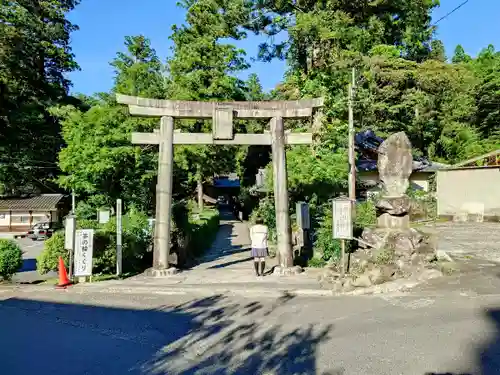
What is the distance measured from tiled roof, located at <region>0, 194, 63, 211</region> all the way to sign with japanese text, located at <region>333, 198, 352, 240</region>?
33696mm

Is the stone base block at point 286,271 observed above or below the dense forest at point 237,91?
below

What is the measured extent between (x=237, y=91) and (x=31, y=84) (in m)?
17.6

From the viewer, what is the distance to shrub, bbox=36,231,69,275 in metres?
10.2

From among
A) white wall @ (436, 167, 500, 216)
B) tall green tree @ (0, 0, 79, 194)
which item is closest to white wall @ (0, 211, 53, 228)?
tall green tree @ (0, 0, 79, 194)

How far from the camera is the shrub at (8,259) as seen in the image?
998cm

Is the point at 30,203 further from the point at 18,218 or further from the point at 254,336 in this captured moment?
the point at 254,336

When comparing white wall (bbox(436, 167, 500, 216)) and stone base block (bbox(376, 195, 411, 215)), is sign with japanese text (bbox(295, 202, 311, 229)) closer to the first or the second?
stone base block (bbox(376, 195, 411, 215))

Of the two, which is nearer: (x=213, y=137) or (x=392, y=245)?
(x=392, y=245)

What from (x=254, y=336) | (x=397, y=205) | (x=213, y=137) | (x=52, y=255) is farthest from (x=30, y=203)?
(x=254, y=336)

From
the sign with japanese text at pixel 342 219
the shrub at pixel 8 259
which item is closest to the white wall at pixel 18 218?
the shrub at pixel 8 259

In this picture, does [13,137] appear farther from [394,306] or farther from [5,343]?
[394,306]

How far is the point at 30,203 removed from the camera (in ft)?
122

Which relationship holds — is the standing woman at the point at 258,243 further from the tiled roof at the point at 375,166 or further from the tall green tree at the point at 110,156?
the tiled roof at the point at 375,166

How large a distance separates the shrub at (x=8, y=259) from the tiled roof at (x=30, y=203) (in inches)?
1147
